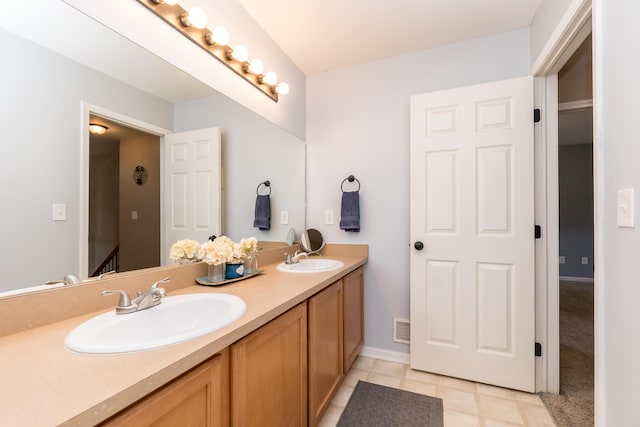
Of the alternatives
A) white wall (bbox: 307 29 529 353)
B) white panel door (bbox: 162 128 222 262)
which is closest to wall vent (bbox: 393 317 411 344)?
white wall (bbox: 307 29 529 353)

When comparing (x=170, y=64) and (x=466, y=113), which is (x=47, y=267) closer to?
(x=170, y=64)

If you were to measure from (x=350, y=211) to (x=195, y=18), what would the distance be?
1.47m

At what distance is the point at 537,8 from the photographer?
1647mm

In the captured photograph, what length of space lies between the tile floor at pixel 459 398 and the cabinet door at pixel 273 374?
501mm

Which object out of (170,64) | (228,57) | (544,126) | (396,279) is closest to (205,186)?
(170,64)

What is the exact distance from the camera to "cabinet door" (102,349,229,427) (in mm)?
575

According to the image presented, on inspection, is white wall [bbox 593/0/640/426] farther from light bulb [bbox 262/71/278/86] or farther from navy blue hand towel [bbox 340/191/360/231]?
light bulb [bbox 262/71/278/86]

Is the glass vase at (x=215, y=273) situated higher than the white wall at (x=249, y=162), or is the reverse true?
the white wall at (x=249, y=162)

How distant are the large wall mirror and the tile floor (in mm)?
1465

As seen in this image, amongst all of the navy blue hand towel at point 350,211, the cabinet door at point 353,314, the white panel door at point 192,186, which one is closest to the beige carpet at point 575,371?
the cabinet door at point 353,314

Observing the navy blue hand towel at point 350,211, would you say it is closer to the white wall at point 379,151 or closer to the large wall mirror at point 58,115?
the white wall at point 379,151

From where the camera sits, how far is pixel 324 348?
57.8 inches

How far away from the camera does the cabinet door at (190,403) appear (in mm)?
575

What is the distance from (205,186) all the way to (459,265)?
166cm
